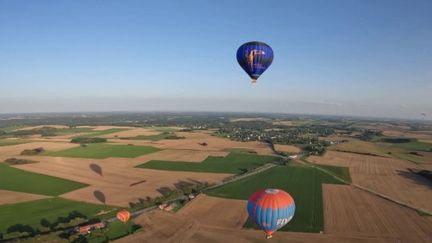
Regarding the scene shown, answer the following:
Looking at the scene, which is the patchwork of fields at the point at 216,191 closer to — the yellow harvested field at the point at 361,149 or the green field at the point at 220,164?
the green field at the point at 220,164

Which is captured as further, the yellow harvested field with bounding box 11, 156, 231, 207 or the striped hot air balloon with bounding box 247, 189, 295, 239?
Answer: the yellow harvested field with bounding box 11, 156, 231, 207

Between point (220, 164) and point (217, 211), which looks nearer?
point (217, 211)

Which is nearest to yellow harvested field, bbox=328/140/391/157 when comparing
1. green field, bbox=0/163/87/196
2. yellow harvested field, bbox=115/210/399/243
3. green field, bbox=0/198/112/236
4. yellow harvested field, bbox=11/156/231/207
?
yellow harvested field, bbox=11/156/231/207

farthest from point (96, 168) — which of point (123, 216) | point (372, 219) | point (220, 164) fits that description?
point (372, 219)

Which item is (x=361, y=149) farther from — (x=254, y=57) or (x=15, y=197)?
(x=15, y=197)

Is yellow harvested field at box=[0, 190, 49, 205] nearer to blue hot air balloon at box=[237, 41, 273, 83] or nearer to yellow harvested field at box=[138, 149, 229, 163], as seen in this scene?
yellow harvested field at box=[138, 149, 229, 163]

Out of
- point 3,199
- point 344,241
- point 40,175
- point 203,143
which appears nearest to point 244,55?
point 344,241
